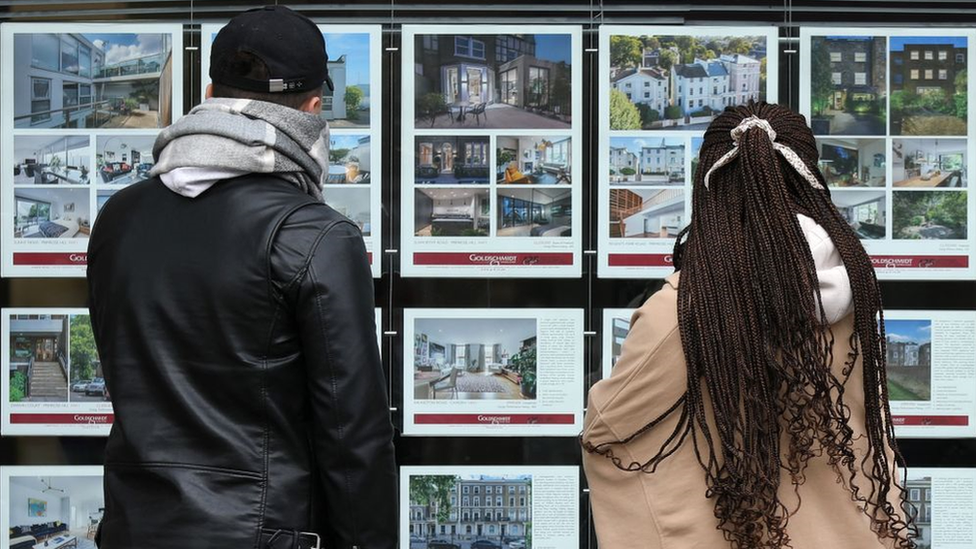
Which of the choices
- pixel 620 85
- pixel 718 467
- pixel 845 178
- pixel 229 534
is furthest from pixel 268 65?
pixel 845 178

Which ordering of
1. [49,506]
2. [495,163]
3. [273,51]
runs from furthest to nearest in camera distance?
1. [49,506]
2. [495,163]
3. [273,51]

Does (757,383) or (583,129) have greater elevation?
(583,129)

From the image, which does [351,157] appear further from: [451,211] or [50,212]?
[50,212]

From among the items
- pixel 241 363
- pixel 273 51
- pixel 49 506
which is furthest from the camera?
pixel 49 506

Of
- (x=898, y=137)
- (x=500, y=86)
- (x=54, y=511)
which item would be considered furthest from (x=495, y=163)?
(x=54, y=511)

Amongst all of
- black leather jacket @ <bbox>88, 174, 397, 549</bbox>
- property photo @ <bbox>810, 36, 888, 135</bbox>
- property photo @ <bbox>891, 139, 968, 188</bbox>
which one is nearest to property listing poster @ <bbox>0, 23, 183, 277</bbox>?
black leather jacket @ <bbox>88, 174, 397, 549</bbox>

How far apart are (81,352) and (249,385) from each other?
1.94 metres

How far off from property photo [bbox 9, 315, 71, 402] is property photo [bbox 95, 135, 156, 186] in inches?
19.9

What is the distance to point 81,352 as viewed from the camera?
3.73 m

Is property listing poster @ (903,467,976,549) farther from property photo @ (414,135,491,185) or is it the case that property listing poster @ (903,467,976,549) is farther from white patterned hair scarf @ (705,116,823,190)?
white patterned hair scarf @ (705,116,823,190)

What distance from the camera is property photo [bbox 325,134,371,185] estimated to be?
3654mm

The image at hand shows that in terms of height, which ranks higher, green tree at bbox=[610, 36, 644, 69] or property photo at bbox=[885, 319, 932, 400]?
green tree at bbox=[610, 36, 644, 69]

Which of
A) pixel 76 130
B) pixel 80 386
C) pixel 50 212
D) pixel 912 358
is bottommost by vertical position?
pixel 80 386

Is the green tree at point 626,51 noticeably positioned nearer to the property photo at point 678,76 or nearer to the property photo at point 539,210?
the property photo at point 678,76
